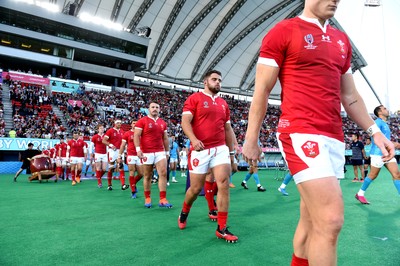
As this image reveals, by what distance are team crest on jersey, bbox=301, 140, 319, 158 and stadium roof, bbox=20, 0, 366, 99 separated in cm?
4126

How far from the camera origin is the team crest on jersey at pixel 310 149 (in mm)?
1945

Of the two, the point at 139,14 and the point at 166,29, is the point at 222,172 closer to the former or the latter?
the point at 139,14

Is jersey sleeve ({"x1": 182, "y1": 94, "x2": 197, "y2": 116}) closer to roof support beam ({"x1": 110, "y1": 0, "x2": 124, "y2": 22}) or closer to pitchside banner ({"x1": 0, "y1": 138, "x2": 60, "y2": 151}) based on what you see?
pitchside banner ({"x1": 0, "y1": 138, "x2": 60, "y2": 151})

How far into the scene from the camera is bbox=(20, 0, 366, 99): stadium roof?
133ft

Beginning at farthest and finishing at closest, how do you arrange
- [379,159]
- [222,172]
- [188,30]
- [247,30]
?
[247,30] → [188,30] → [379,159] → [222,172]

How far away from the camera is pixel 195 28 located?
146ft

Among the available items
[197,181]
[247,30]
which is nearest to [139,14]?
[247,30]

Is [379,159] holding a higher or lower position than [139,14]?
lower

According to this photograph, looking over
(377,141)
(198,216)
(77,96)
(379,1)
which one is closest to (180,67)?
(77,96)

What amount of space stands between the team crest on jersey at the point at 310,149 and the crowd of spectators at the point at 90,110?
→ 19932 millimetres

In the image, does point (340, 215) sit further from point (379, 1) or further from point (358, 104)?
point (379, 1)

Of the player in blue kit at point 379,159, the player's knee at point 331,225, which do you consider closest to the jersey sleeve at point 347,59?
the player's knee at point 331,225

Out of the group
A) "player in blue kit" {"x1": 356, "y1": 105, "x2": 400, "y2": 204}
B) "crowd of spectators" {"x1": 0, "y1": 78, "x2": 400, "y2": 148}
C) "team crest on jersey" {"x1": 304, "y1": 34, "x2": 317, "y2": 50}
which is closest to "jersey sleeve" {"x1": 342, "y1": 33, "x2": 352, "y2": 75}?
"team crest on jersey" {"x1": 304, "y1": 34, "x2": 317, "y2": 50}

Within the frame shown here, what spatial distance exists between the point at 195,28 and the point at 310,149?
4522 centimetres
